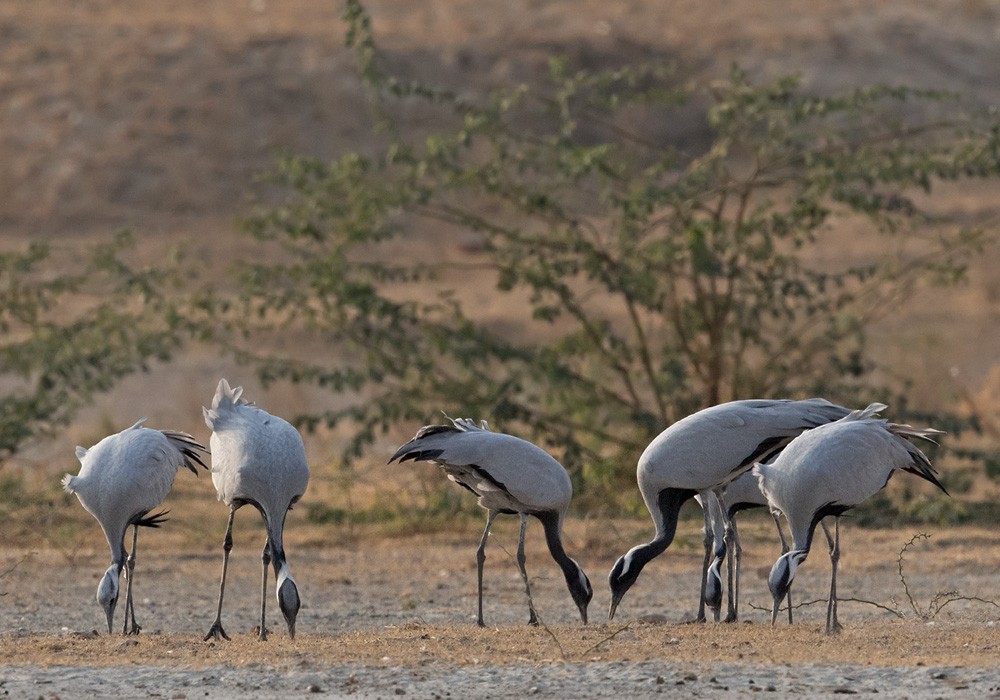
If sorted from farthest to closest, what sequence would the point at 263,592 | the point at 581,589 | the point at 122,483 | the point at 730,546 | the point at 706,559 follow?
the point at 706,559
the point at 730,546
the point at 581,589
the point at 122,483
the point at 263,592

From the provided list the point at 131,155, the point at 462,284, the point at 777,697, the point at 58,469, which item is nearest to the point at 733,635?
the point at 777,697

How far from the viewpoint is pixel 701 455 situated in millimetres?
9180

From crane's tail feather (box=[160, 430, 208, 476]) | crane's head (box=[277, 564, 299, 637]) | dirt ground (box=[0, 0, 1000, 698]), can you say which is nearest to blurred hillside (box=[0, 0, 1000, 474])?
dirt ground (box=[0, 0, 1000, 698])

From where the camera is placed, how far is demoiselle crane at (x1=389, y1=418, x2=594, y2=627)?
918 centimetres

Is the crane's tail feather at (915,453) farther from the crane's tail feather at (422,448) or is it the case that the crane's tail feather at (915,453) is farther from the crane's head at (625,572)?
the crane's tail feather at (422,448)

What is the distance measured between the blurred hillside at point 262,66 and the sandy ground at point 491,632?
25.7 m

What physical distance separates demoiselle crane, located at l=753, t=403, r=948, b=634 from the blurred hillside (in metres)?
30.3

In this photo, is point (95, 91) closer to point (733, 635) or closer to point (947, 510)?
point (947, 510)

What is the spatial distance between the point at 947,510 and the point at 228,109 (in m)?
33.3

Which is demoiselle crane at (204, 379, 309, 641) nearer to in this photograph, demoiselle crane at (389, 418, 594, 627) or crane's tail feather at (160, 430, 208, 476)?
demoiselle crane at (389, 418, 594, 627)

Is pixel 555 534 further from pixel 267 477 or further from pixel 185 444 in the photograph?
pixel 185 444

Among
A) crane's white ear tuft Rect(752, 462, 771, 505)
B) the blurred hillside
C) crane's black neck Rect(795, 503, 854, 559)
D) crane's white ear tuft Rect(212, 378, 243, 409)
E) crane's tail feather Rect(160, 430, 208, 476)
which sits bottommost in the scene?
crane's black neck Rect(795, 503, 854, 559)

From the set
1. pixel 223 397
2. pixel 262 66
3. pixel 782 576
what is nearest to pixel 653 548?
pixel 782 576

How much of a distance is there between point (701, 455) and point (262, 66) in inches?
1553
